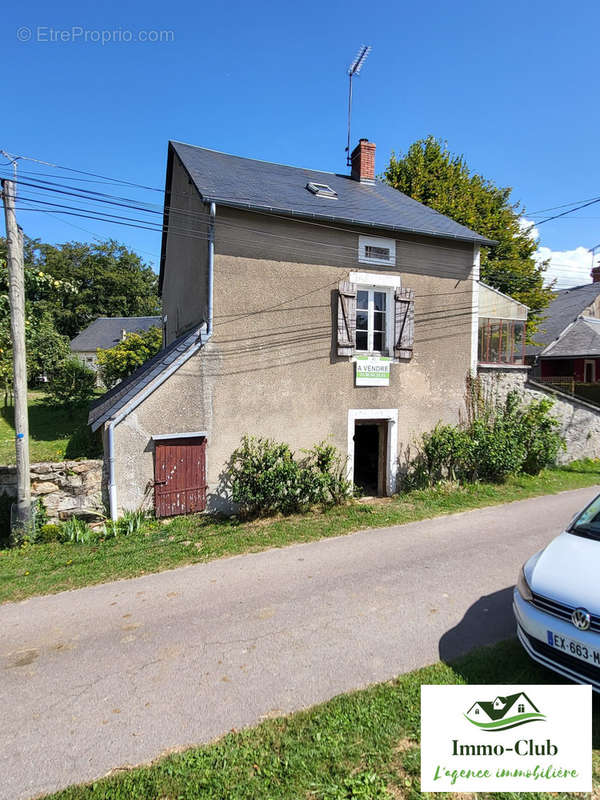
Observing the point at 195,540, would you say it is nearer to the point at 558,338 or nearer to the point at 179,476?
the point at 179,476

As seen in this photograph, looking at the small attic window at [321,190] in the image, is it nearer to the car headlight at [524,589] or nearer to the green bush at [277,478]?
the green bush at [277,478]

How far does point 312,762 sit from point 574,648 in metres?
2.22

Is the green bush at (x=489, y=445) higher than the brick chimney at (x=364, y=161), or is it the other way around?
the brick chimney at (x=364, y=161)

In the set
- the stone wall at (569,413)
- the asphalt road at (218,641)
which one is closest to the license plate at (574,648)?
the asphalt road at (218,641)

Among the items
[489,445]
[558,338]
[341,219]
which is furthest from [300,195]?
[558,338]

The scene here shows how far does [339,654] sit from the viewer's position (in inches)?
171

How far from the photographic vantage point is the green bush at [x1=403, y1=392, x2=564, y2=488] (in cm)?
1080

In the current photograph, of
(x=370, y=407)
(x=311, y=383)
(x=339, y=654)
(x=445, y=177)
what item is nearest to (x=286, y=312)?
(x=311, y=383)

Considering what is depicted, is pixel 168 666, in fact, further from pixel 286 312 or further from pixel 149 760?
pixel 286 312

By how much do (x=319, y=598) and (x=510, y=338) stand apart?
391 inches

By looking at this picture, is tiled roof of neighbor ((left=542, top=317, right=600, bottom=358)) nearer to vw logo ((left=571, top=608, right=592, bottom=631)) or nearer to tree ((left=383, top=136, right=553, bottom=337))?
tree ((left=383, top=136, right=553, bottom=337))

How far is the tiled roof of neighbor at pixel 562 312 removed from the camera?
82.3 ft

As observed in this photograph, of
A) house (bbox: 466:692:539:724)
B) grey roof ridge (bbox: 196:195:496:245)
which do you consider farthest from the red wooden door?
house (bbox: 466:692:539:724)

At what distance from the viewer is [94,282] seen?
48.7 meters
